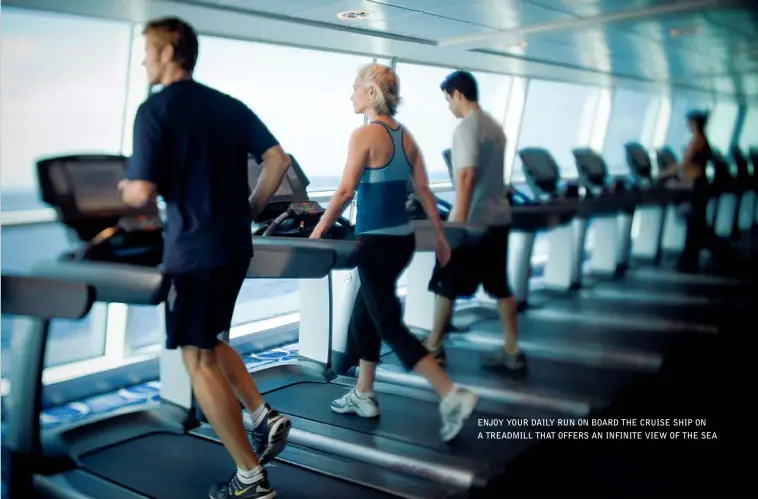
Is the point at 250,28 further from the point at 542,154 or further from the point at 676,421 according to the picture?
the point at 676,421

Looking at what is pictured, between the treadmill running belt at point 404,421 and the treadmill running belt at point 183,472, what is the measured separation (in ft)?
1.44

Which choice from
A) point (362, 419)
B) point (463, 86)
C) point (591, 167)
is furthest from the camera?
point (591, 167)

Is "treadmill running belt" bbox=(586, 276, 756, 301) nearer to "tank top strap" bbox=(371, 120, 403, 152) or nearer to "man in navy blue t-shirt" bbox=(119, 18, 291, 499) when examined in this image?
"tank top strap" bbox=(371, 120, 403, 152)

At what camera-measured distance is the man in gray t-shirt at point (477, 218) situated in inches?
125

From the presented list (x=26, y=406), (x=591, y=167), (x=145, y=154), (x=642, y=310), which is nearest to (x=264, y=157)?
(x=145, y=154)

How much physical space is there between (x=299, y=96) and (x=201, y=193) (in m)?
1.36

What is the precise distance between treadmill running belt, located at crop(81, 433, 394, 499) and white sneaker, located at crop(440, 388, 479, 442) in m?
0.54

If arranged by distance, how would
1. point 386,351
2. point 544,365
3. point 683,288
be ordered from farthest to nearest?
point 683,288, point 544,365, point 386,351

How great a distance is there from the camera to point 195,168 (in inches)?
81.0

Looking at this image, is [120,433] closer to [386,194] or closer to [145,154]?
[145,154]

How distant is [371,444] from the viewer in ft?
8.93

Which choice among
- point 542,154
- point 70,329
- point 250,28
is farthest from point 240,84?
point 70,329

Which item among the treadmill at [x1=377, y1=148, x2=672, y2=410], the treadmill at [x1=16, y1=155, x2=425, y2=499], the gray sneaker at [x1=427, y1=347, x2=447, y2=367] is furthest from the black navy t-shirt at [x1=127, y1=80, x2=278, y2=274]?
the gray sneaker at [x1=427, y1=347, x2=447, y2=367]

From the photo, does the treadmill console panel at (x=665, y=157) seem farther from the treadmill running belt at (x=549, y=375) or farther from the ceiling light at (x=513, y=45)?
the treadmill running belt at (x=549, y=375)
